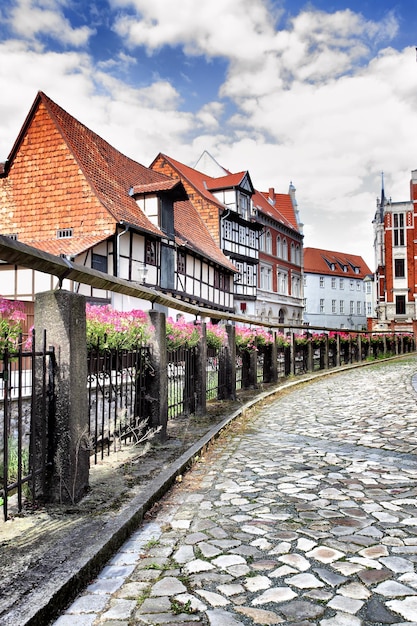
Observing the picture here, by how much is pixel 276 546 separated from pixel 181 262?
24075 millimetres

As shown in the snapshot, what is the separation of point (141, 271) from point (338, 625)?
66.5ft

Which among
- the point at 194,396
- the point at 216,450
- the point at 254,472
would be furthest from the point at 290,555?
the point at 194,396

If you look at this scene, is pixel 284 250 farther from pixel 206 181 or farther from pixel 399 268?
pixel 399 268

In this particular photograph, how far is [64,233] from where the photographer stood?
74.3 feet

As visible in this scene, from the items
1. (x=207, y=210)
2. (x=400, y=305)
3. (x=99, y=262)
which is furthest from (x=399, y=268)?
(x=99, y=262)

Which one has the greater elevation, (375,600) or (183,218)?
(183,218)

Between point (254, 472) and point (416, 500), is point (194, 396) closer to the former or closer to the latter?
point (254, 472)

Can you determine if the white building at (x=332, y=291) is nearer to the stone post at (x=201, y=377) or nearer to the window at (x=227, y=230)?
the window at (x=227, y=230)

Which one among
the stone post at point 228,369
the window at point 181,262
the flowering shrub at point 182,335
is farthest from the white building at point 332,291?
the flowering shrub at point 182,335

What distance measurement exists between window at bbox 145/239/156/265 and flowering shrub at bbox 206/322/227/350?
503 inches

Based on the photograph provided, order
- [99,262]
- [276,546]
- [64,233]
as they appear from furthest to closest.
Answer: [64,233] → [99,262] → [276,546]

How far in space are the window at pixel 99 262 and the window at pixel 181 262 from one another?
6294 mm

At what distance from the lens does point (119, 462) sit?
5699mm

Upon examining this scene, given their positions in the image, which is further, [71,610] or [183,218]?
[183,218]
